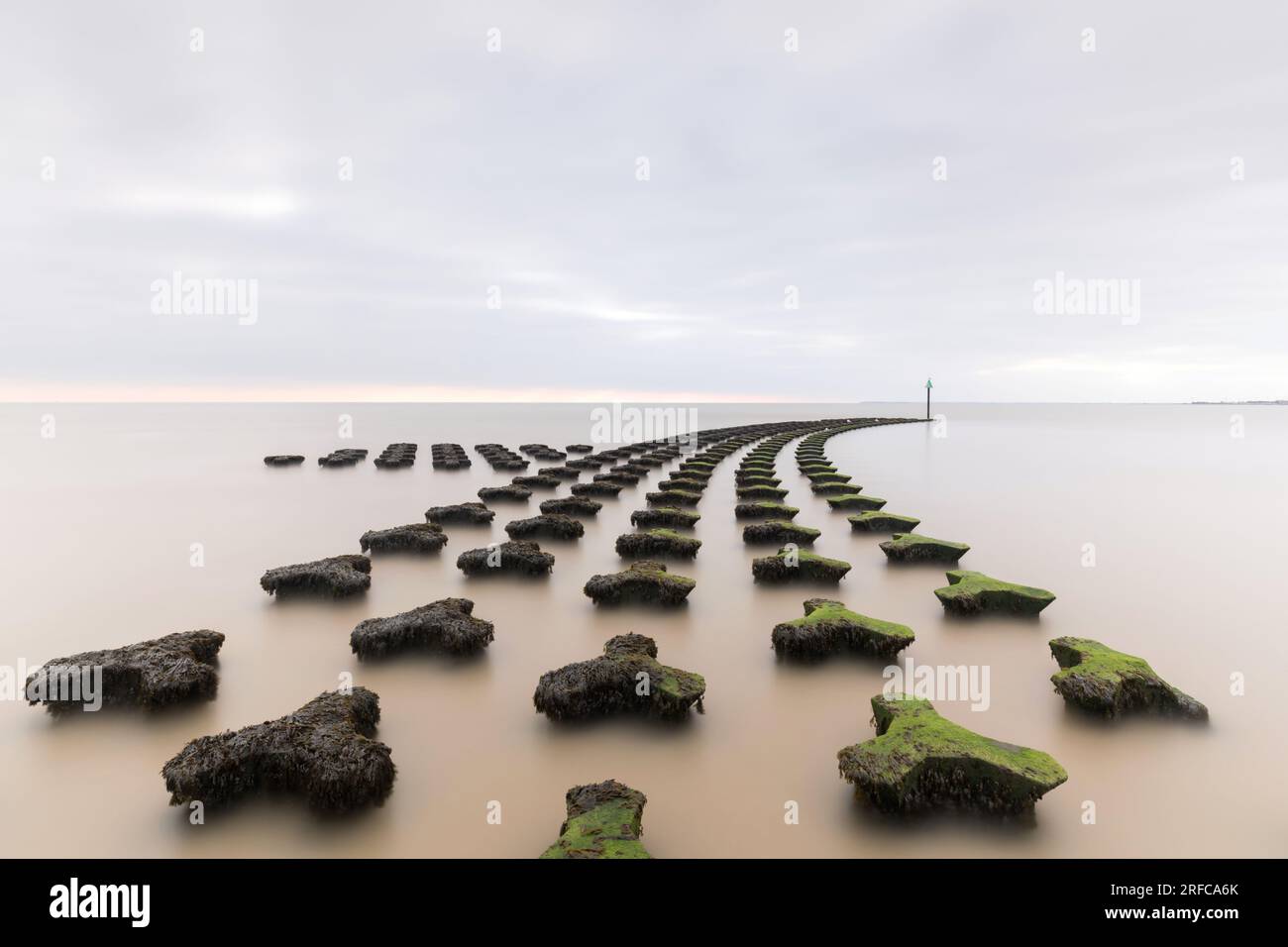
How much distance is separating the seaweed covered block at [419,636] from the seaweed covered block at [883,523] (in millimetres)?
9506

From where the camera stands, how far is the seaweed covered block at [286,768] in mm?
3951

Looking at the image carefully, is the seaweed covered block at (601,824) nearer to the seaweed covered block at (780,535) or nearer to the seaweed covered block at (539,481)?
the seaweed covered block at (780,535)

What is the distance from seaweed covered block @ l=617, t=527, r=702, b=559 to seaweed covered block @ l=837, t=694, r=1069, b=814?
6992mm

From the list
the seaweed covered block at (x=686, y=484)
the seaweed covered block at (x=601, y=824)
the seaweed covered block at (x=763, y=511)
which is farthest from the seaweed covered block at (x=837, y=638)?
the seaweed covered block at (x=686, y=484)

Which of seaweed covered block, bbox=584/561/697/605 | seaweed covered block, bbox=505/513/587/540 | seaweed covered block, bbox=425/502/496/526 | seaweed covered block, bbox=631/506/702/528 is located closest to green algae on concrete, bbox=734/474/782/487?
seaweed covered block, bbox=631/506/702/528

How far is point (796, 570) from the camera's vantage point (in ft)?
31.7

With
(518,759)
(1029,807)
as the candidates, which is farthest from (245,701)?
(1029,807)

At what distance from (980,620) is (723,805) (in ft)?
17.0

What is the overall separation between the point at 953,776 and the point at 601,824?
2.19m

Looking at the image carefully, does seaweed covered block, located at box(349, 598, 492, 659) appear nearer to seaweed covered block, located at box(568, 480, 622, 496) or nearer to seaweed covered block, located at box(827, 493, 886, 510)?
seaweed covered block, located at box(568, 480, 622, 496)

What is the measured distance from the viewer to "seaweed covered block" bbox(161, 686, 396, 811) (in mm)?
3951

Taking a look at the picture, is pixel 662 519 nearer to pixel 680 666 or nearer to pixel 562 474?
pixel 680 666

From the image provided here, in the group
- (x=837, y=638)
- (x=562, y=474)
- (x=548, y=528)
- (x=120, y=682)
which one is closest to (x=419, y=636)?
(x=120, y=682)
